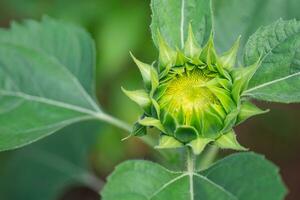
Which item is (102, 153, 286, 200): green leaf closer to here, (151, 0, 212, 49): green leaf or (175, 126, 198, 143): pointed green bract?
(175, 126, 198, 143): pointed green bract

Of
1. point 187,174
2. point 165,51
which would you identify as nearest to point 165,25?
point 165,51

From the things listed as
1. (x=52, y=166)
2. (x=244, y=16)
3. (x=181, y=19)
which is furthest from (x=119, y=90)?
(x=181, y=19)

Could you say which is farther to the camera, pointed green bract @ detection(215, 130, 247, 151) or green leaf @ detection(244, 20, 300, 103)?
green leaf @ detection(244, 20, 300, 103)

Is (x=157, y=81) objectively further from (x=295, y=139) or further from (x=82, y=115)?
(x=295, y=139)

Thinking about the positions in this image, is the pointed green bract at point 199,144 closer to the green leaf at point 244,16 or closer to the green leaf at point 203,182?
the green leaf at point 203,182

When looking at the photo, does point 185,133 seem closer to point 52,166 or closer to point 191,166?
point 191,166

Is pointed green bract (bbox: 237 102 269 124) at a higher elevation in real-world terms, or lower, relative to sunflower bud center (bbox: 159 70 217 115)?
lower

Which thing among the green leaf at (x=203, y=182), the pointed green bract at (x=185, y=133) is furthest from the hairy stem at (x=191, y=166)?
the pointed green bract at (x=185, y=133)

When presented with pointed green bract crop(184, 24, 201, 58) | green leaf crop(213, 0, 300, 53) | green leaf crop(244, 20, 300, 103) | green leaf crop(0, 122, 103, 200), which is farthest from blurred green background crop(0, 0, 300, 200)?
pointed green bract crop(184, 24, 201, 58)
